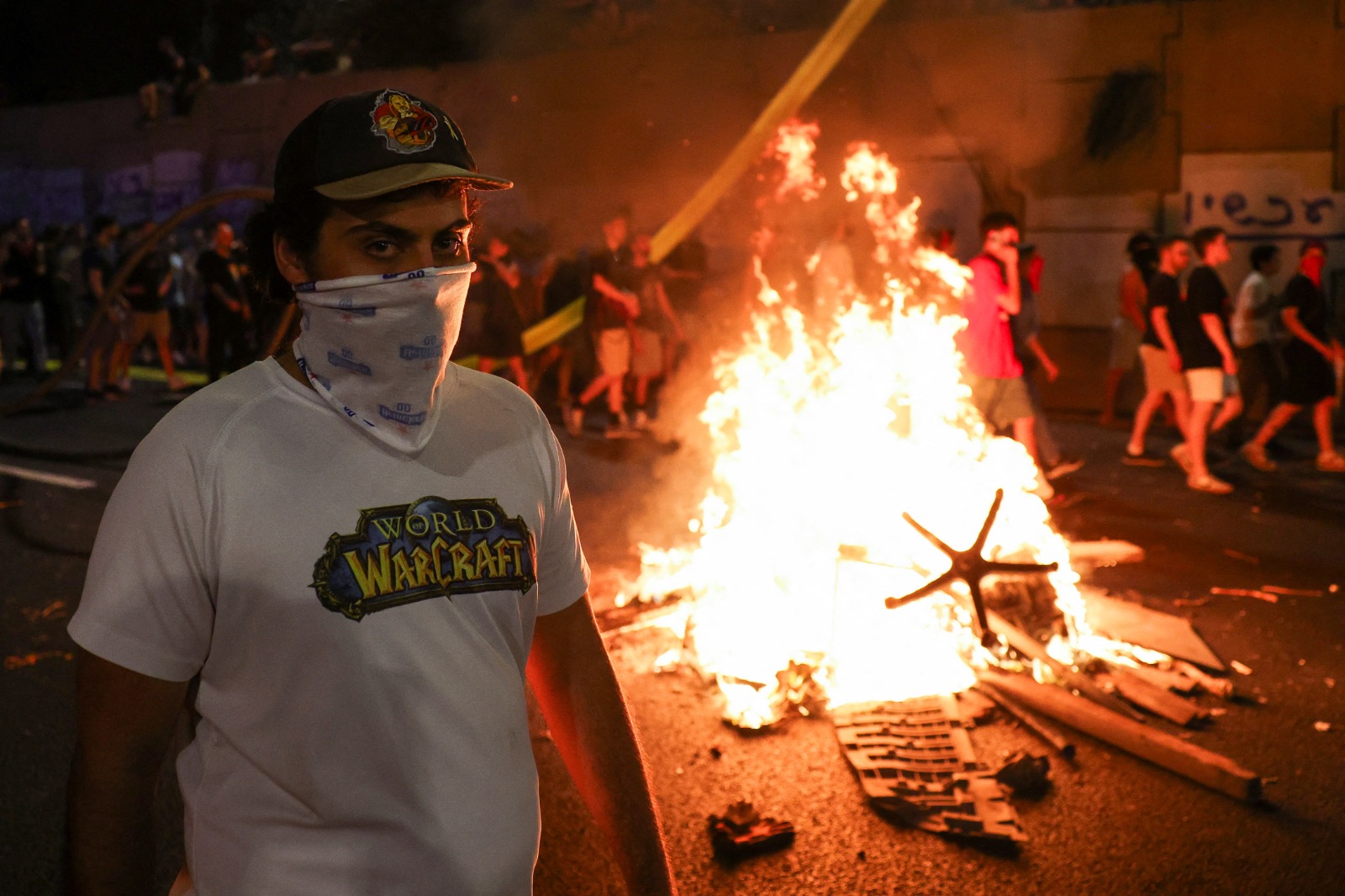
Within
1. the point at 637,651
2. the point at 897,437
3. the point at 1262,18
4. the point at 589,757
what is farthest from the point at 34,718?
the point at 1262,18

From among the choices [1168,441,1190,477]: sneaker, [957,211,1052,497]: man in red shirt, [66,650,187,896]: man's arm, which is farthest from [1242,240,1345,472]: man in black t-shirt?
[66,650,187,896]: man's arm

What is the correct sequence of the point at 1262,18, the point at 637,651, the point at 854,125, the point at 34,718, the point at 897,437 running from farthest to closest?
the point at 854,125, the point at 1262,18, the point at 897,437, the point at 637,651, the point at 34,718

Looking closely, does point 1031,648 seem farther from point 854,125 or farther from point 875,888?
point 854,125

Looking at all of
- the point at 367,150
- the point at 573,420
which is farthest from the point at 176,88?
the point at 367,150

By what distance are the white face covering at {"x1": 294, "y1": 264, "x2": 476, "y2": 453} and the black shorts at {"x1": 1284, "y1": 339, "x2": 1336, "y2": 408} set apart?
9706mm

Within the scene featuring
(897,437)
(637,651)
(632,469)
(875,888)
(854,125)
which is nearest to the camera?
(875,888)

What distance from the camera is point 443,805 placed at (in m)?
1.62

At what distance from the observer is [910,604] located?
5645mm

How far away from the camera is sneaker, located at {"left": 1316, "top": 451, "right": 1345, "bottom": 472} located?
977 cm

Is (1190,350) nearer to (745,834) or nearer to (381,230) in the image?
(745,834)

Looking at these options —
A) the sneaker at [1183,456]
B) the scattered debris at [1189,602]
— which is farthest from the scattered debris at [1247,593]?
the sneaker at [1183,456]

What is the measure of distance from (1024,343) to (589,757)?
7948 millimetres

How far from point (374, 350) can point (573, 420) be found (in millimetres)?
10231

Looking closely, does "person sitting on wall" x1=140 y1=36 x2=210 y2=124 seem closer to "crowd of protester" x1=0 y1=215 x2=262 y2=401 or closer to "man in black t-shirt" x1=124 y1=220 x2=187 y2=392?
"crowd of protester" x1=0 y1=215 x2=262 y2=401
